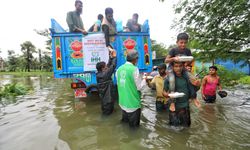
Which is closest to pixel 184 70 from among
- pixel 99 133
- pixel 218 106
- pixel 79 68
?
pixel 99 133

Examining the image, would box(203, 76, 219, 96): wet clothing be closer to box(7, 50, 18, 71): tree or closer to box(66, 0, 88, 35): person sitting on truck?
box(66, 0, 88, 35): person sitting on truck

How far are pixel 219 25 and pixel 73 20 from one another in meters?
3.86

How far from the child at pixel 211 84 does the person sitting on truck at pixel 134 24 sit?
2460 millimetres

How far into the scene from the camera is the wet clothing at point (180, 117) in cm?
404

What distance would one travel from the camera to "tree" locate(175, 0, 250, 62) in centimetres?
438

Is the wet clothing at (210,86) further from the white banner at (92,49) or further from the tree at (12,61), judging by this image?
the tree at (12,61)

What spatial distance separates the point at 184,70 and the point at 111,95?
5.82ft

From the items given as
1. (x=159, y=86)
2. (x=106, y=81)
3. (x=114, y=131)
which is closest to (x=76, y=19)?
(x=106, y=81)

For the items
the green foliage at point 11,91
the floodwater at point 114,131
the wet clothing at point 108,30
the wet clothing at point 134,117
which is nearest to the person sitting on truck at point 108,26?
the wet clothing at point 108,30

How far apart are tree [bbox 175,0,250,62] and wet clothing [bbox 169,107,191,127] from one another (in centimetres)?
191

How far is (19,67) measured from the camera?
6116 cm

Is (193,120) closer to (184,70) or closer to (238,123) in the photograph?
(238,123)

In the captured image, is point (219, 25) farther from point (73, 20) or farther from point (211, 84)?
point (73, 20)

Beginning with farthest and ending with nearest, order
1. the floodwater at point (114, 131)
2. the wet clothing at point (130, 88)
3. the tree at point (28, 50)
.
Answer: the tree at point (28, 50) < the wet clothing at point (130, 88) < the floodwater at point (114, 131)
